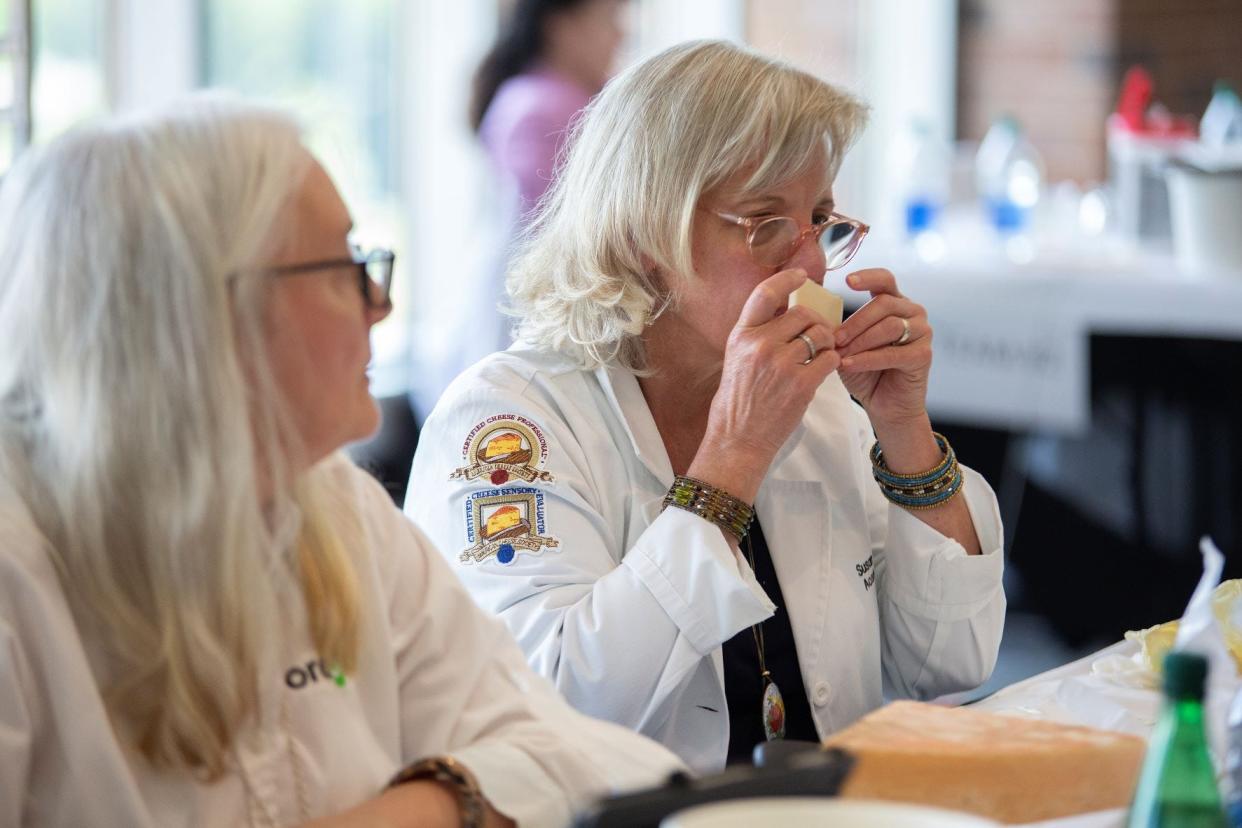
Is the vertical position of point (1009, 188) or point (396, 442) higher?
point (1009, 188)

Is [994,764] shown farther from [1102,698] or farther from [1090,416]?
[1090,416]

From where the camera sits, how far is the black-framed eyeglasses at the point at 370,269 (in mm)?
1009

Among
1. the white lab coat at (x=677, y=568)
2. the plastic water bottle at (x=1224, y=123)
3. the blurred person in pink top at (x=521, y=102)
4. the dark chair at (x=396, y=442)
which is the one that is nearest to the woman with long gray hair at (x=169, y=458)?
the white lab coat at (x=677, y=568)

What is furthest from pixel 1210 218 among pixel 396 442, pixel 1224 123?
pixel 396 442

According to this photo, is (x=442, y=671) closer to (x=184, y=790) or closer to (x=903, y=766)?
(x=184, y=790)

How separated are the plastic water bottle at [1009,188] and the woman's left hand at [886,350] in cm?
203

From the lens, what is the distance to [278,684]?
3.44ft

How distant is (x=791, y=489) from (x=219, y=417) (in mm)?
852

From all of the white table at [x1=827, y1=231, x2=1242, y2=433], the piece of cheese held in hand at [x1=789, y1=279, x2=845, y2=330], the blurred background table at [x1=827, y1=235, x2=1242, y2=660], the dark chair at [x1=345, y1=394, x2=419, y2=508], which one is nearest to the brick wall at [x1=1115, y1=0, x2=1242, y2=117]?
the blurred background table at [x1=827, y1=235, x2=1242, y2=660]

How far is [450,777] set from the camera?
105 centimetres

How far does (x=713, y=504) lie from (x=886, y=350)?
0.30 metres

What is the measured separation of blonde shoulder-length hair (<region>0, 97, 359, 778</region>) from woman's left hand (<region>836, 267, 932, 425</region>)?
79 cm

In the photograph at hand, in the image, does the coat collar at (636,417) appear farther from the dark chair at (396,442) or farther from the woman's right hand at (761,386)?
the dark chair at (396,442)

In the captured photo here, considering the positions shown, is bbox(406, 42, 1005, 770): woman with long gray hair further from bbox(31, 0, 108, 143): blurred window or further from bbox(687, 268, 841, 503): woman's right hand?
bbox(31, 0, 108, 143): blurred window
